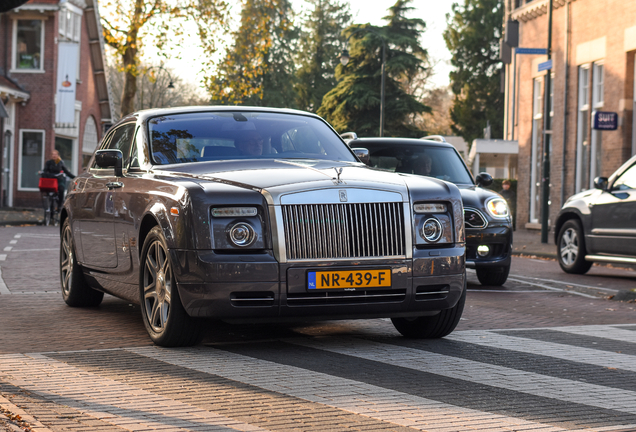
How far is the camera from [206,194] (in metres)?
6.05

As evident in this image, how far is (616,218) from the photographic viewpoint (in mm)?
13180

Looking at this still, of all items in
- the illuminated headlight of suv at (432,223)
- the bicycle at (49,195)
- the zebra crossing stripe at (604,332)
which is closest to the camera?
the illuminated headlight of suv at (432,223)

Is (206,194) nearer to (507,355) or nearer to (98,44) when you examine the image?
(507,355)

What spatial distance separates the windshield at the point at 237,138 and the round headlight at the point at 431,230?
1.42m

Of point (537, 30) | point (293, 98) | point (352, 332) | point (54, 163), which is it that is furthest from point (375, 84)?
point (352, 332)

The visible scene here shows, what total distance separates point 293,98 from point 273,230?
2714 inches

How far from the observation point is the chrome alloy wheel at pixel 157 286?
6.40 meters

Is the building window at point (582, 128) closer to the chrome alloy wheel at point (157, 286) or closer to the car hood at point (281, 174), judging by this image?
the car hood at point (281, 174)

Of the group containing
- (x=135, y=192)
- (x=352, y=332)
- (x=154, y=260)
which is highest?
(x=135, y=192)

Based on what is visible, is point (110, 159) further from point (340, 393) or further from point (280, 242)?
point (340, 393)

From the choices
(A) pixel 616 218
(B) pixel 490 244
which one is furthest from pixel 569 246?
(B) pixel 490 244

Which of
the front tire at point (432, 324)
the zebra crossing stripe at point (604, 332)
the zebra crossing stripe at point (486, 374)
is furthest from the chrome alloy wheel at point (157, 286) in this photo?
the zebra crossing stripe at point (604, 332)

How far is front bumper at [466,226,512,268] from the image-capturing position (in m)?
11.1

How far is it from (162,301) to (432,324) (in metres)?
1.94
